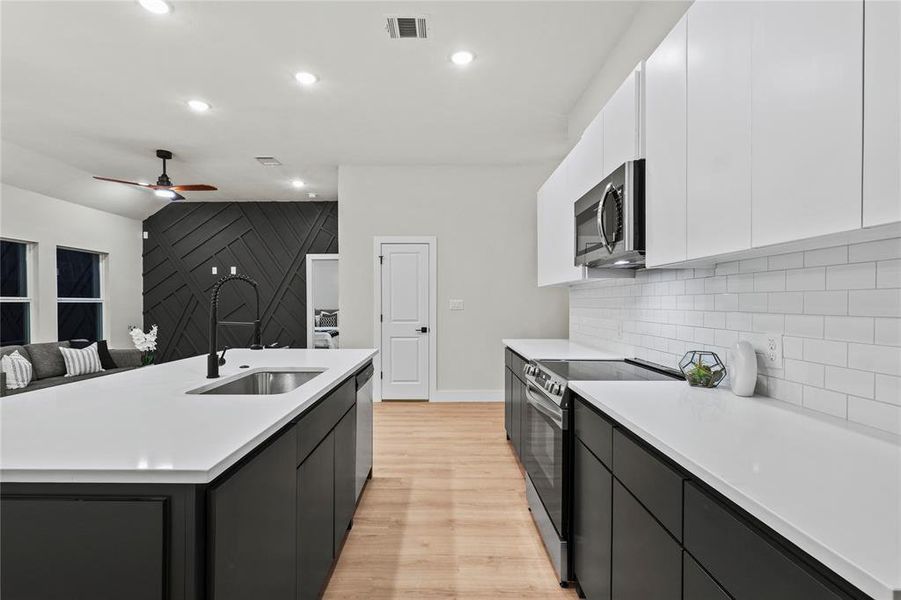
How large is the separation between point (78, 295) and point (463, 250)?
19.4ft

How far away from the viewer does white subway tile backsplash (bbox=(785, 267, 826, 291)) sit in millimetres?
1329

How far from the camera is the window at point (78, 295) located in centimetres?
646

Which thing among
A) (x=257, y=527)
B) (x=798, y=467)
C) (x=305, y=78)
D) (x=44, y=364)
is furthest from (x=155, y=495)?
(x=44, y=364)

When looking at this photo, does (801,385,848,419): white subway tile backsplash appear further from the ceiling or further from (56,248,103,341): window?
(56,248,103,341): window

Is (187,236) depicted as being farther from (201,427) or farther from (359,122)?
(201,427)

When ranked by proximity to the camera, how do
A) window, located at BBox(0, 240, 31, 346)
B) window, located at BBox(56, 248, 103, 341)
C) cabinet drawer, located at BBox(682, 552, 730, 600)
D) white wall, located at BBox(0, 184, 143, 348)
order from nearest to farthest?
cabinet drawer, located at BBox(682, 552, 730, 600) → window, located at BBox(0, 240, 31, 346) → white wall, located at BBox(0, 184, 143, 348) → window, located at BBox(56, 248, 103, 341)

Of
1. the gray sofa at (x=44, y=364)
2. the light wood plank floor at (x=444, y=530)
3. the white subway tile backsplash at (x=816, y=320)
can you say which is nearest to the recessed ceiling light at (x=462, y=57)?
the white subway tile backsplash at (x=816, y=320)

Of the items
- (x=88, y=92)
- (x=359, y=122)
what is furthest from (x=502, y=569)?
(x=88, y=92)

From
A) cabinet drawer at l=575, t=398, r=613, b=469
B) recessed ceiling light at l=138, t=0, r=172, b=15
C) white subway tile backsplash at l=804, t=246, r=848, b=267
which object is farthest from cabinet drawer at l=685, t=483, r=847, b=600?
recessed ceiling light at l=138, t=0, r=172, b=15

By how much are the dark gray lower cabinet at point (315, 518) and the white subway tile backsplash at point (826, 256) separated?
1750 millimetres

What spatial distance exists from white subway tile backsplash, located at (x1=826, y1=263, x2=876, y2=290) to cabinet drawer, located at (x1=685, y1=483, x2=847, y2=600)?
74 centimetres

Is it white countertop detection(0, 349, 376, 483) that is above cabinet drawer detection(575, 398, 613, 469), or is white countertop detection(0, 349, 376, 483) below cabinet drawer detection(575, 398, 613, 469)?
above

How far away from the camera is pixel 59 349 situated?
17.4 ft

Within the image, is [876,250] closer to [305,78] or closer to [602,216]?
[602,216]
